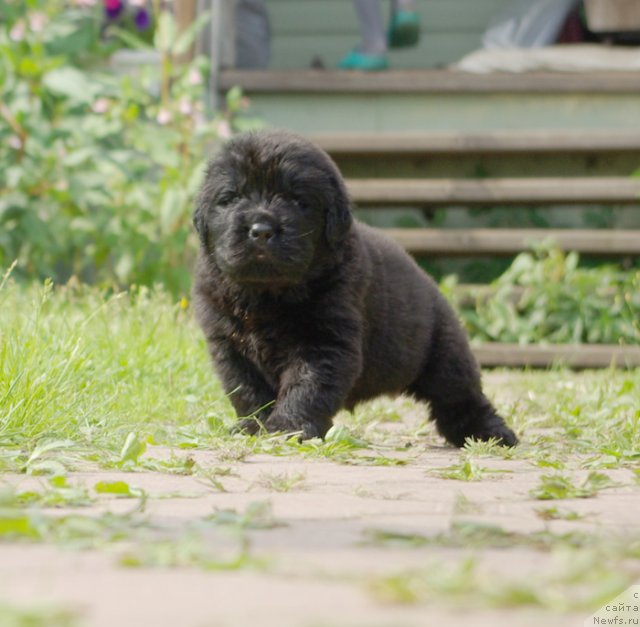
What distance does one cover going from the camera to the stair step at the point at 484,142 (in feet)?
24.4

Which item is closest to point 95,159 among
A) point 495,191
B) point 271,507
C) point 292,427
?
point 495,191

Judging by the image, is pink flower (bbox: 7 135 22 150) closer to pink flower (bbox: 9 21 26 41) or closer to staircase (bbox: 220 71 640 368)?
pink flower (bbox: 9 21 26 41)

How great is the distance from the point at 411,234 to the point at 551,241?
830 mm

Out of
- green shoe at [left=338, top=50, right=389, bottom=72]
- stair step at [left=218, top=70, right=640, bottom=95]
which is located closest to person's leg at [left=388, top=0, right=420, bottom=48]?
green shoe at [left=338, top=50, right=389, bottom=72]

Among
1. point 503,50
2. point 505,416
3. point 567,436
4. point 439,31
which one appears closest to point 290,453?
point 567,436

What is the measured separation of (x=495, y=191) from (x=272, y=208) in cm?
376

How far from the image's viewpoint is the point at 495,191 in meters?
7.50

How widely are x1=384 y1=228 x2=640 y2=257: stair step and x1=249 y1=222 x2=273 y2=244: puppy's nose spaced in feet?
11.3

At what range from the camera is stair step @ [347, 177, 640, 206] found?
7.40 metres

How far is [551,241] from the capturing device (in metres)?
7.27

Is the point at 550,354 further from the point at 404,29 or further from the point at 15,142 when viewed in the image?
the point at 15,142

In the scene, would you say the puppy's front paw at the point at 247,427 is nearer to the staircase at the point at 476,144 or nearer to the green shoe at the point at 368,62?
the staircase at the point at 476,144

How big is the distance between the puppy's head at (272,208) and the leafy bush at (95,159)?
10.1ft

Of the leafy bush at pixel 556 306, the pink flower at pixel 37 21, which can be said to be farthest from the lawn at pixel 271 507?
the pink flower at pixel 37 21
